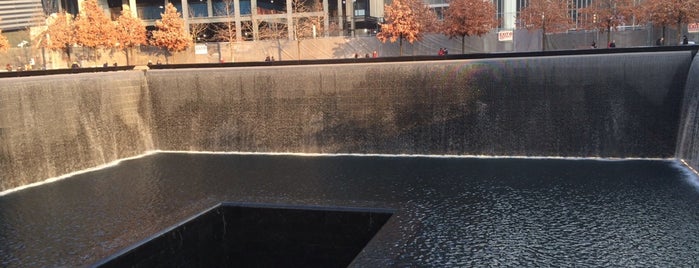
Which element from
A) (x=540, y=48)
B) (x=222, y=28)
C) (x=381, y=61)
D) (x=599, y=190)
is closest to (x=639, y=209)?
(x=599, y=190)

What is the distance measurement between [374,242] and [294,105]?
992 cm

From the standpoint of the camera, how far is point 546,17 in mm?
25547

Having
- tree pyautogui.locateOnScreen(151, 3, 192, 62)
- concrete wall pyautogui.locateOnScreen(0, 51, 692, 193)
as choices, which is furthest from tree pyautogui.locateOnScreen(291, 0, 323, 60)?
concrete wall pyautogui.locateOnScreen(0, 51, 692, 193)

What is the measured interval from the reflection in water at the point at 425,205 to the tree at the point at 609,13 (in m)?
12.0

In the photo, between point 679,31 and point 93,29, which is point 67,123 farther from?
point 679,31

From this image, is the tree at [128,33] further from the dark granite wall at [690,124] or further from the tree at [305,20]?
the dark granite wall at [690,124]

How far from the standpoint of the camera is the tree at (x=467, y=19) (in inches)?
965

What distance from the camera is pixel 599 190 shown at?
446 inches

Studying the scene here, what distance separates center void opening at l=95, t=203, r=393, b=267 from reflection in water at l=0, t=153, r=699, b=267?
0.40 meters

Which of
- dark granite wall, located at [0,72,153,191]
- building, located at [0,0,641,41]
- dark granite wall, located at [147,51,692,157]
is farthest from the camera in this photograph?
building, located at [0,0,641,41]

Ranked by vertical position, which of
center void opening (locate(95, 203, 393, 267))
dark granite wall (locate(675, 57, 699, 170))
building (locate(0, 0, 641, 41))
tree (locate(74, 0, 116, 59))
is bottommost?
center void opening (locate(95, 203, 393, 267))

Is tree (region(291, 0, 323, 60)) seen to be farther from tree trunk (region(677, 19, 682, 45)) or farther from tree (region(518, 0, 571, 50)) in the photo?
tree trunk (region(677, 19, 682, 45))

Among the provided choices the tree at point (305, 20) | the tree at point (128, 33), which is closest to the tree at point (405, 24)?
the tree at point (305, 20)

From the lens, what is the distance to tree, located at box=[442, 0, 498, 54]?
24508mm
